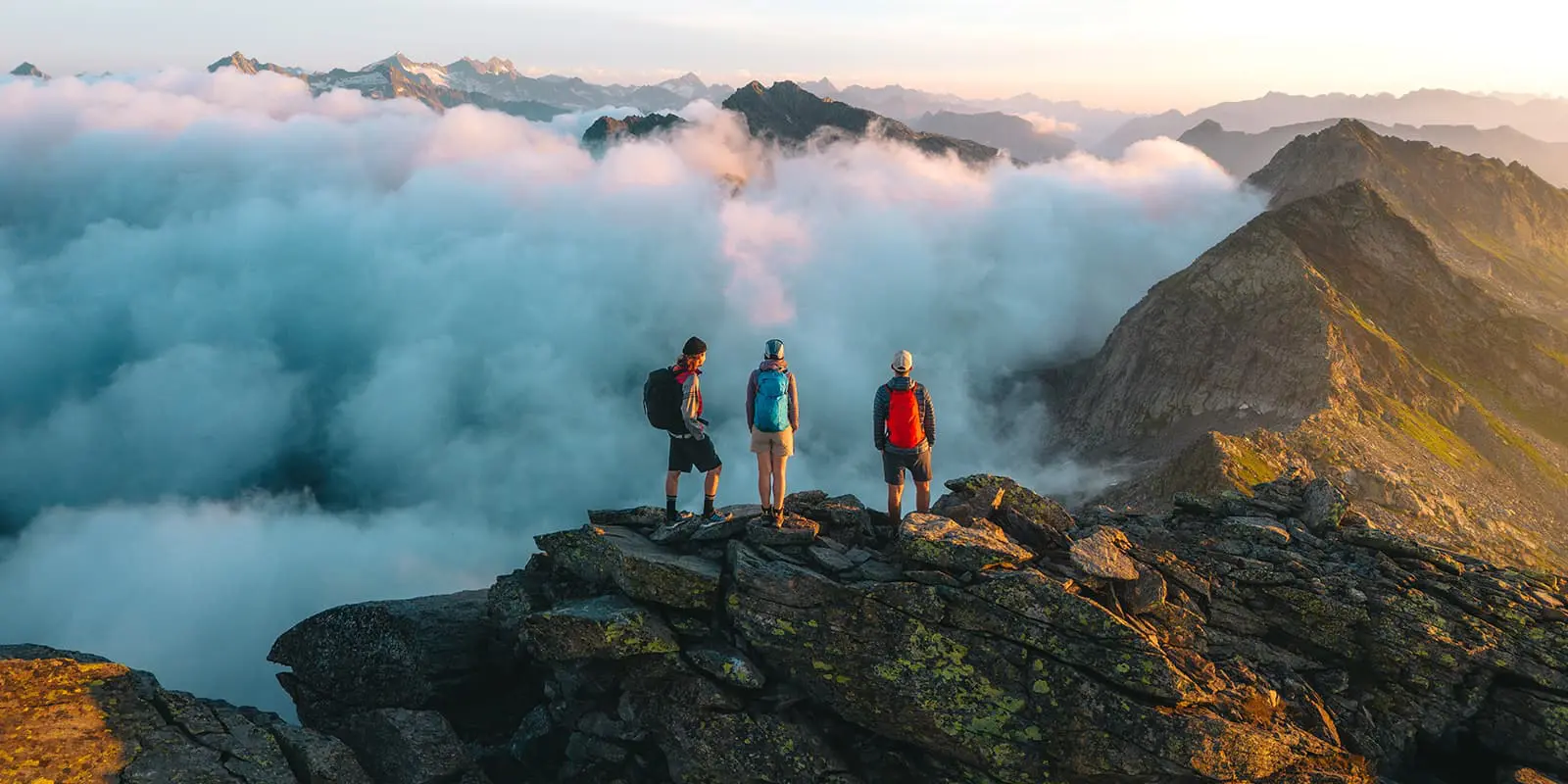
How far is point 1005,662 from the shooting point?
66.0 ft

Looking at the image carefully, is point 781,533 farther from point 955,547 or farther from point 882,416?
point 955,547

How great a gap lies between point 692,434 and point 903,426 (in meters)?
6.43

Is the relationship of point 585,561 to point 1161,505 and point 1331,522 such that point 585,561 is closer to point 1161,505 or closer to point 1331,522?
point 1331,522

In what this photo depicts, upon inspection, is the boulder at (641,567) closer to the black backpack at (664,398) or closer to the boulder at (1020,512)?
the black backpack at (664,398)

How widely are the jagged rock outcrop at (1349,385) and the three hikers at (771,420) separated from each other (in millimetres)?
79502

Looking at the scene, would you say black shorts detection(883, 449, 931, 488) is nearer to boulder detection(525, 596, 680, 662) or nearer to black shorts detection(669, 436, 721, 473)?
black shorts detection(669, 436, 721, 473)

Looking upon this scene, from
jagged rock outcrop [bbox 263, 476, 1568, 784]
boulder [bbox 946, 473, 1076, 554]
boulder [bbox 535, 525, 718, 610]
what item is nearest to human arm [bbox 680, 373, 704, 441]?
jagged rock outcrop [bbox 263, 476, 1568, 784]

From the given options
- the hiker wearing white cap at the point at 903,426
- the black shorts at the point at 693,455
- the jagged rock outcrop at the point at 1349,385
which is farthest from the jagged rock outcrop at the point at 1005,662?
the jagged rock outcrop at the point at 1349,385

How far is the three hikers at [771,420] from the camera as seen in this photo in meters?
21.9

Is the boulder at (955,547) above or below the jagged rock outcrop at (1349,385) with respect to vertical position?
above

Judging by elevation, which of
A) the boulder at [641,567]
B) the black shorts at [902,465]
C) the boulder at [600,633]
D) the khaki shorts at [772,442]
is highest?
the khaki shorts at [772,442]

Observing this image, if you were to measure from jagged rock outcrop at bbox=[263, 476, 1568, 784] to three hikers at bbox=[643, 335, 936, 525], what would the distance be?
1.77 meters

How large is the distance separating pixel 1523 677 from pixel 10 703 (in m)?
41.6

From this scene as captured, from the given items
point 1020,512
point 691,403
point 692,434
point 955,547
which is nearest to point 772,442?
point 692,434
